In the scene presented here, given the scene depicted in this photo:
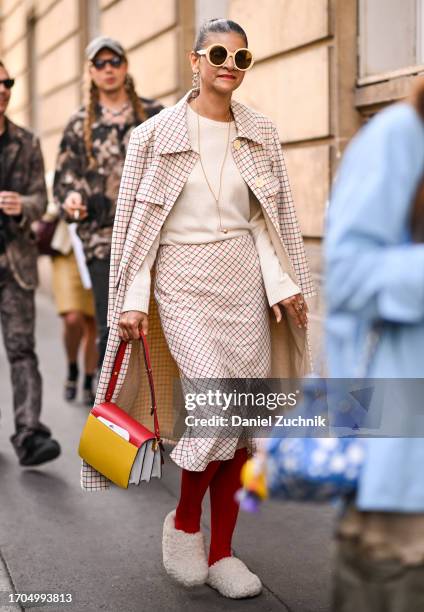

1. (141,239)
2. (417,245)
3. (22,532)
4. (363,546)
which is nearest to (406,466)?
(363,546)

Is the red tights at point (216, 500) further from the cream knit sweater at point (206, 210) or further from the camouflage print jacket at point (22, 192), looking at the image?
the camouflage print jacket at point (22, 192)

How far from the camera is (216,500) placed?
153 inches

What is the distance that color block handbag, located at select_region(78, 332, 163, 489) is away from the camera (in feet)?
12.0

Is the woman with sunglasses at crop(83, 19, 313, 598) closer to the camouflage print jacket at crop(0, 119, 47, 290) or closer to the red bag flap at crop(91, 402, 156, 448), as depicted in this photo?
the red bag flap at crop(91, 402, 156, 448)

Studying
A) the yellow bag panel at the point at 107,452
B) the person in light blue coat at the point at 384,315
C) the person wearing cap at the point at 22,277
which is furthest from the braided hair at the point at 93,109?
the person in light blue coat at the point at 384,315

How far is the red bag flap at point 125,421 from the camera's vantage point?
3.65 m

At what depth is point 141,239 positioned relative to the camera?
12.2ft

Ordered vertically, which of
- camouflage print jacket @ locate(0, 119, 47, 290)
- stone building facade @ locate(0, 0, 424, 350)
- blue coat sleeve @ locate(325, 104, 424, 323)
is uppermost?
stone building facade @ locate(0, 0, 424, 350)

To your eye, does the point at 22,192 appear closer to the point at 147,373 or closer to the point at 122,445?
the point at 147,373

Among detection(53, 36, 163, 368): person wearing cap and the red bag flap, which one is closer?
the red bag flap

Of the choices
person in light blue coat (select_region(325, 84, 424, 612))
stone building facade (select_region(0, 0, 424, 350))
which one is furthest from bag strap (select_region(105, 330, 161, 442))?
stone building facade (select_region(0, 0, 424, 350))

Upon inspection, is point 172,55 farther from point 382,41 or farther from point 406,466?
point 406,466

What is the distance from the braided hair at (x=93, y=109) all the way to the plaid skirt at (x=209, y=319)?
6.97 feet

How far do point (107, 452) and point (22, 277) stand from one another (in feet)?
6.68
